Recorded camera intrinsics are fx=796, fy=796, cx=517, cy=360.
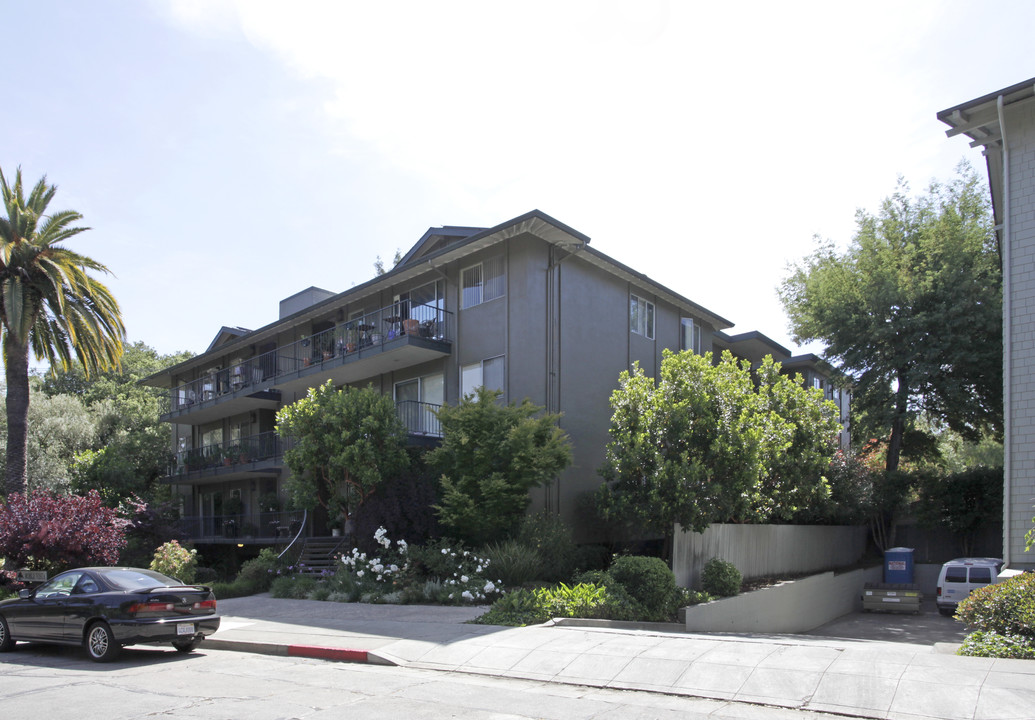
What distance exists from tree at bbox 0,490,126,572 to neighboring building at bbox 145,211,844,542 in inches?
247

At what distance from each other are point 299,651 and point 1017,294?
1433 centimetres

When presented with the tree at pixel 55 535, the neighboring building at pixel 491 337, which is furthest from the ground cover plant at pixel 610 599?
the tree at pixel 55 535

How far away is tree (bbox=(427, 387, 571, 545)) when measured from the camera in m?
17.8

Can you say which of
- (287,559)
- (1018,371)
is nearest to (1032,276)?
(1018,371)

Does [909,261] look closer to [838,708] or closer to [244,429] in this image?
[838,708]

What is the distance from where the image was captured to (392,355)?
2233 cm

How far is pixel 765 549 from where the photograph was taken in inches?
839

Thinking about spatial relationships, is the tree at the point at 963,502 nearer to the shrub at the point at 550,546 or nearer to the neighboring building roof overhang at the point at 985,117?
the neighboring building roof overhang at the point at 985,117

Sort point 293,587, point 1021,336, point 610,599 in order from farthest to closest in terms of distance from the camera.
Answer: point 293,587 → point 1021,336 → point 610,599

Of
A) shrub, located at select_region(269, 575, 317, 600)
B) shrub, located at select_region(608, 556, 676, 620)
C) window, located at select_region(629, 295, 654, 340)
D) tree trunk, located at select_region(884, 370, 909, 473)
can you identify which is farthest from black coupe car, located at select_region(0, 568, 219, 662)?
tree trunk, located at select_region(884, 370, 909, 473)

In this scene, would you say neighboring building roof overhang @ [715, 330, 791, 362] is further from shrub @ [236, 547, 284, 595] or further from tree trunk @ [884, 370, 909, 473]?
shrub @ [236, 547, 284, 595]


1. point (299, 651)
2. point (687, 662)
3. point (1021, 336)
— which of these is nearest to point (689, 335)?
point (1021, 336)

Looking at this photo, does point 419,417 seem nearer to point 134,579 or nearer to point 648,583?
point 648,583

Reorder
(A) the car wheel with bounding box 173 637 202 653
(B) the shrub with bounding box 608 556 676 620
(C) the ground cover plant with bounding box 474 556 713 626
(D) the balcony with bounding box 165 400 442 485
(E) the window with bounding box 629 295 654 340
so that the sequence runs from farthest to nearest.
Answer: (E) the window with bounding box 629 295 654 340, (D) the balcony with bounding box 165 400 442 485, (B) the shrub with bounding box 608 556 676 620, (C) the ground cover plant with bounding box 474 556 713 626, (A) the car wheel with bounding box 173 637 202 653
